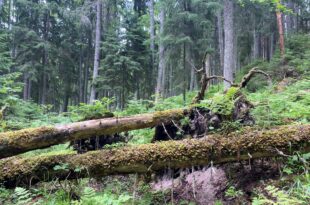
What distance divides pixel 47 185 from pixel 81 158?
2.66ft

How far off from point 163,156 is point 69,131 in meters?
1.58

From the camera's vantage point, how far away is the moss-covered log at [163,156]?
3.38 metres

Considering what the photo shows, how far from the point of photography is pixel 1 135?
4023 mm

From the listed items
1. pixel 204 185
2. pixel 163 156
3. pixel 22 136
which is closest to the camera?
pixel 163 156

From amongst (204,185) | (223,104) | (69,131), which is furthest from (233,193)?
(69,131)

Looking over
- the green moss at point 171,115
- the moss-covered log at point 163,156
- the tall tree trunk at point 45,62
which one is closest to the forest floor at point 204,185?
the moss-covered log at point 163,156

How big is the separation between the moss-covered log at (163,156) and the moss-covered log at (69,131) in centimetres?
23

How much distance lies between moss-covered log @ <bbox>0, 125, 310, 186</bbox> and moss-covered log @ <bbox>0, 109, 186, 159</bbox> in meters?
0.23

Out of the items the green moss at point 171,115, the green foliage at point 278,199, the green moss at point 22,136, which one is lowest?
the green foliage at point 278,199

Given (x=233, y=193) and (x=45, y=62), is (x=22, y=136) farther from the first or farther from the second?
(x=45, y=62)

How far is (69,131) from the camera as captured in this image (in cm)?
418

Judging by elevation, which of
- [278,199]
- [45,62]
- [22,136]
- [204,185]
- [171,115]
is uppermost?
[45,62]

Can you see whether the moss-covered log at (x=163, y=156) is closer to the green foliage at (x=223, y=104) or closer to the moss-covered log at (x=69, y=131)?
the moss-covered log at (x=69, y=131)

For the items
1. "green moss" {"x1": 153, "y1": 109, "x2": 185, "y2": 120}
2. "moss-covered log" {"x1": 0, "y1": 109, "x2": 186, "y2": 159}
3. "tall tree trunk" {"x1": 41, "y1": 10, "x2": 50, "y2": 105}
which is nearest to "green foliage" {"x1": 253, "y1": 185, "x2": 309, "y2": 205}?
"green moss" {"x1": 153, "y1": 109, "x2": 185, "y2": 120}
